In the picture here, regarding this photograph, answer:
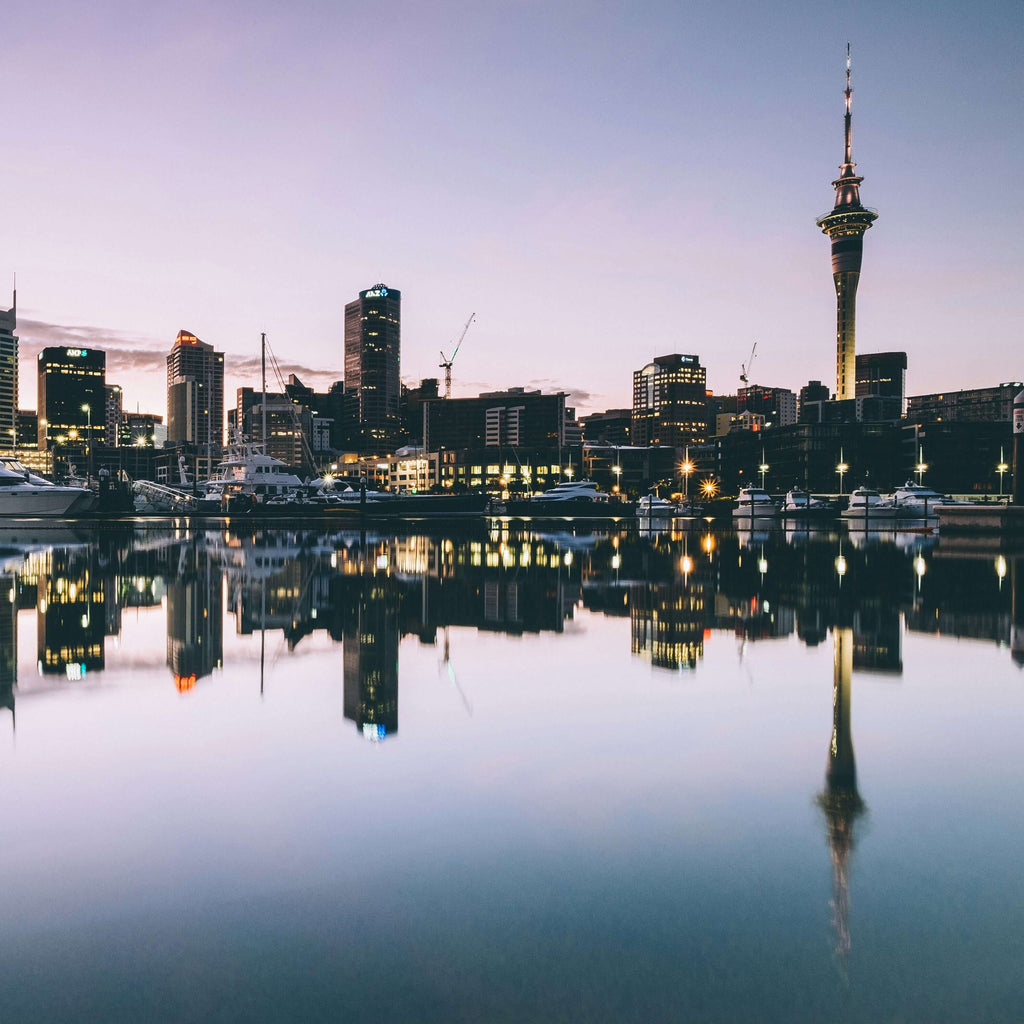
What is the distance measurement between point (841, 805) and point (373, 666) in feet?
23.7

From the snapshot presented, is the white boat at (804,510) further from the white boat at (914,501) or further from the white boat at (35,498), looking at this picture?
the white boat at (35,498)

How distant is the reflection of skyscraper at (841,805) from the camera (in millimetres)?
4752

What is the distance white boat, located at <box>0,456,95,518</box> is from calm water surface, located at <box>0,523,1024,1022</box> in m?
68.8

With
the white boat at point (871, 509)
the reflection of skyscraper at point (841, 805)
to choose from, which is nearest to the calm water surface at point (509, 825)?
the reflection of skyscraper at point (841, 805)

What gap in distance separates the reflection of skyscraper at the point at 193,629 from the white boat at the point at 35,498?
198 feet

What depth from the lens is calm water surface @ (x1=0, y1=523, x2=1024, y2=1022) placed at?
4043 millimetres

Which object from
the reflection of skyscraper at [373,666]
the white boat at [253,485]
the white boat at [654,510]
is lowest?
the white boat at [654,510]

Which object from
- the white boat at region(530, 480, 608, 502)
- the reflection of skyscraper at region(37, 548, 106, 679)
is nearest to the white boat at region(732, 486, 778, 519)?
the white boat at region(530, 480, 608, 502)

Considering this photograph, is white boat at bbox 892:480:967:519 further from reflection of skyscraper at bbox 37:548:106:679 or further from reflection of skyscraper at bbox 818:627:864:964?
reflection of skyscraper at bbox 818:627:864:964

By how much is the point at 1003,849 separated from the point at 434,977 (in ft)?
14.2

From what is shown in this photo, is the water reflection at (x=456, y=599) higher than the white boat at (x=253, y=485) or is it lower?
lower

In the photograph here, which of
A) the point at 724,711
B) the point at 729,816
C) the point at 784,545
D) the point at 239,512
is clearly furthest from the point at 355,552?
the point at 239,512

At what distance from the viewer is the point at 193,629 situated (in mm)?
15461

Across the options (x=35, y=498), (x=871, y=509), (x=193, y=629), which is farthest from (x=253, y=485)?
(x=193, y=629)
